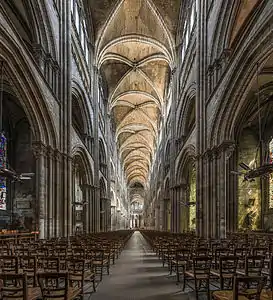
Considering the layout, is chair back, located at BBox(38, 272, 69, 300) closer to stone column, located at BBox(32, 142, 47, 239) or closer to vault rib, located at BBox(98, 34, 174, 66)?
stone column, located at BBox(32, 142, 47, 239)

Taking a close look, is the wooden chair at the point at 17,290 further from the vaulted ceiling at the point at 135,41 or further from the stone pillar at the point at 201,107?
the vaulted ceiling at the point at 135,41

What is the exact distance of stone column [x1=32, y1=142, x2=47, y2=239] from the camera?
1898cm

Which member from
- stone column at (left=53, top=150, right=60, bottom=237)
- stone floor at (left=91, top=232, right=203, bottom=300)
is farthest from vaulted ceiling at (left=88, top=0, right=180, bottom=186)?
stone floor at (left=91, top=232, right=203, bottom=300)

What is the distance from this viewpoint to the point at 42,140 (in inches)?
765

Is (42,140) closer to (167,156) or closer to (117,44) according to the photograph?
(117,44)

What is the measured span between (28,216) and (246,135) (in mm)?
19139

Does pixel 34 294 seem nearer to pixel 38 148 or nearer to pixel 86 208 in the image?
pixel 38 148

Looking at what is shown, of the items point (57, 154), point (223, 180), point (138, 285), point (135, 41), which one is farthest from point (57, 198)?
point (135, 41)

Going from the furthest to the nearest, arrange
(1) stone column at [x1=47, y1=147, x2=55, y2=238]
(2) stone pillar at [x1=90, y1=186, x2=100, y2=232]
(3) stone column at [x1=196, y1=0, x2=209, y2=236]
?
(2) stone pillar at [x1=90, y1=186, x2=100, y2=232], (3) stone column at [x1=196, y1=0, x2=209, y2=236], (1) stone column at [x1=47, y1=147, x2=55, y2=238]

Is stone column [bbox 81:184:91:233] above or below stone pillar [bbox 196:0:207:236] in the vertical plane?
below

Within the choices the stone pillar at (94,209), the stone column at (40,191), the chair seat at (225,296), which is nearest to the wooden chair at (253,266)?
the chair seat at (225,296)

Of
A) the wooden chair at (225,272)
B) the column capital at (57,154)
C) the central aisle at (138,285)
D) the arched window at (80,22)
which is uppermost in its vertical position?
the arched window at (80,22)

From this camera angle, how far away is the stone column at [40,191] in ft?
62.3

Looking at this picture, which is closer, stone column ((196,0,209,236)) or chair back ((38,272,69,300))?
chair back ((38,272,69,300))
